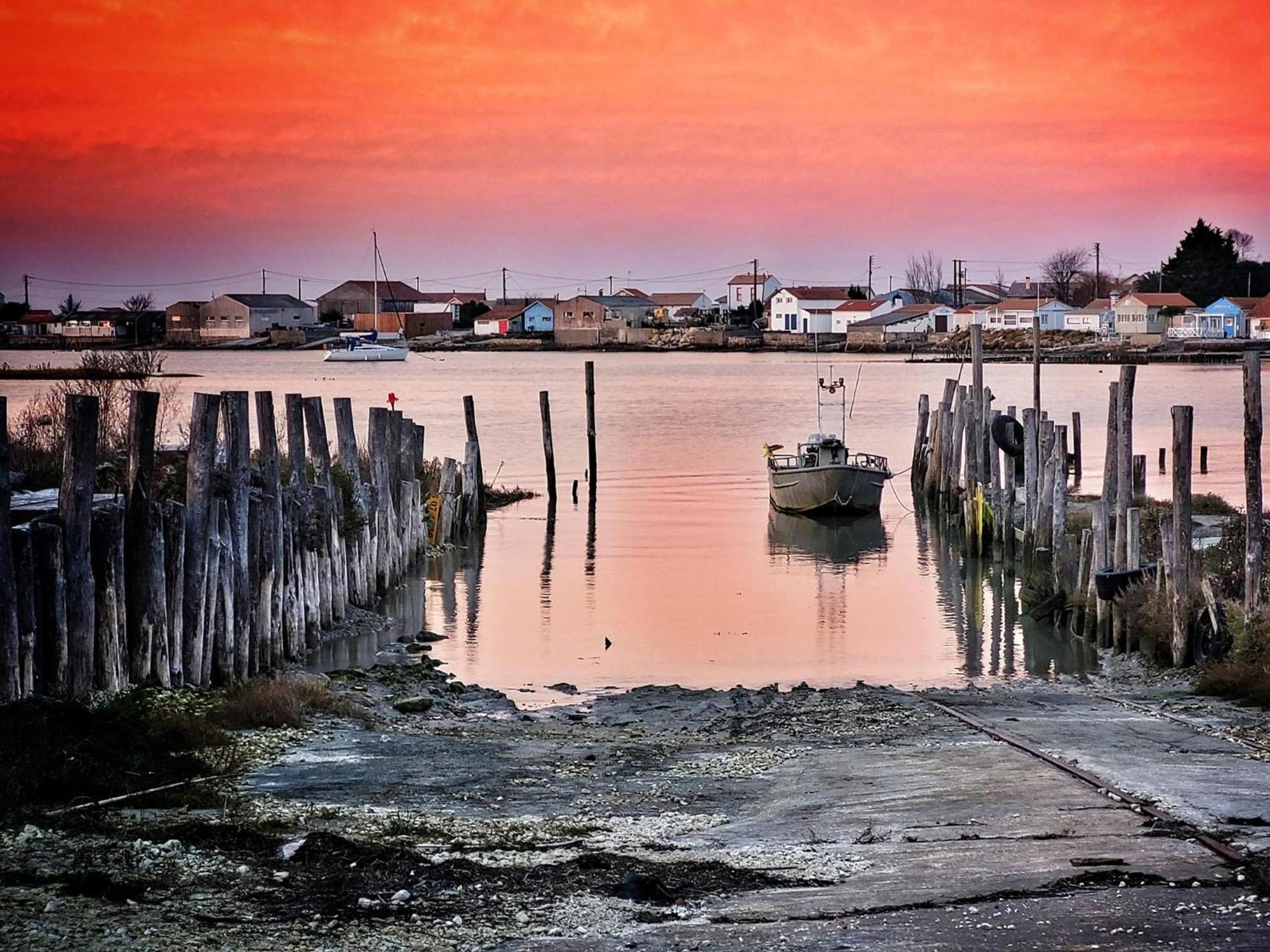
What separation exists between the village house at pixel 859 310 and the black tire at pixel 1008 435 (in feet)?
471

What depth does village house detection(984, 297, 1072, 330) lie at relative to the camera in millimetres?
159125

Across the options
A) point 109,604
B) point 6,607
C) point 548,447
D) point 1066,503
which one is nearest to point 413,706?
point 109,604

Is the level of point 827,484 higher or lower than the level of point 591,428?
lower

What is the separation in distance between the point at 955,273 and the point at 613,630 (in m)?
161

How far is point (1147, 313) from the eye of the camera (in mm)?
145000

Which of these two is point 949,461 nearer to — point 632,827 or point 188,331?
point 632,827

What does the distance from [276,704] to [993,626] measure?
40.2 ft

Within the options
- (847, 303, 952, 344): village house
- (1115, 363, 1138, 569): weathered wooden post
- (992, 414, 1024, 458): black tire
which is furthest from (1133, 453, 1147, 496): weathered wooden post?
(847, 303, 952, 344): village house

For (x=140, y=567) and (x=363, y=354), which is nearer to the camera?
(x=140, y=567)

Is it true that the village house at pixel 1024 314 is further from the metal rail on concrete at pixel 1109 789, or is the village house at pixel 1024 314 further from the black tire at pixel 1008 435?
the metal rail on concrete at pixel 1109 789

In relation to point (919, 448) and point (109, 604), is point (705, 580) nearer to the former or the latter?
point (919, 448)

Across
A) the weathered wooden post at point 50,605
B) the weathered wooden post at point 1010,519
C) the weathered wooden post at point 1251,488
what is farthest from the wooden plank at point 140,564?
the weathered wooden post at point 1010,519

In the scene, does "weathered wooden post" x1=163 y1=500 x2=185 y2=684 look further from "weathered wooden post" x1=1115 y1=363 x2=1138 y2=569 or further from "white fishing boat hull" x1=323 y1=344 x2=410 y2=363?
"white fishing boat hull" x1=323 y1=344 x2=410 y2=363

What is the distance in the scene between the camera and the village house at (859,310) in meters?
174
